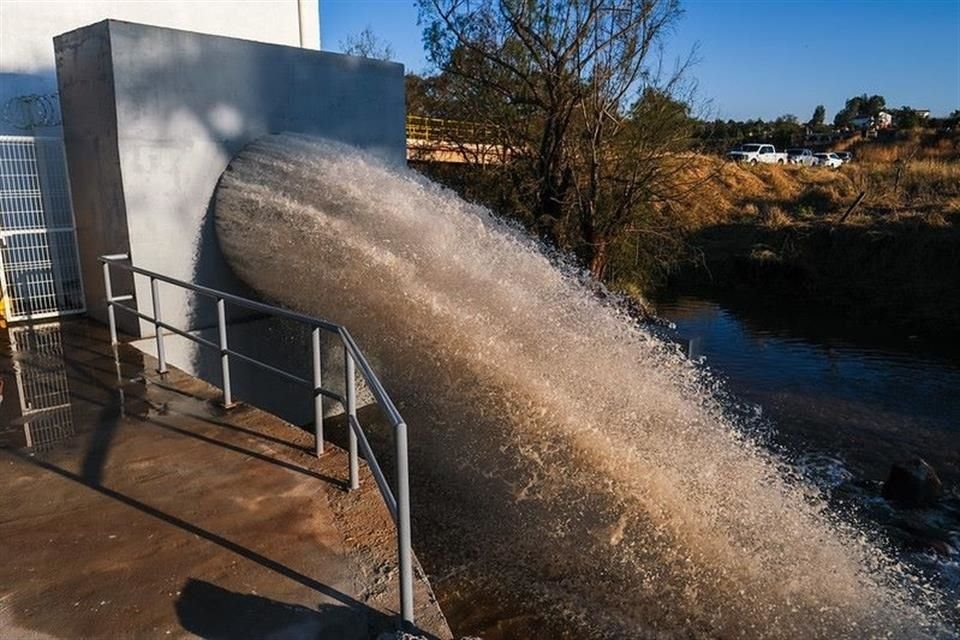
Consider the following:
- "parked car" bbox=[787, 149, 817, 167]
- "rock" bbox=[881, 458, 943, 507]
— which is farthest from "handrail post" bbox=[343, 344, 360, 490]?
"parked car" bbox=[787, 149, 817, 167]

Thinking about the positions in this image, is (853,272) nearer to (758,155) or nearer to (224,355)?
(758,155)

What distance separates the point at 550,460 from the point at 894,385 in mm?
10356

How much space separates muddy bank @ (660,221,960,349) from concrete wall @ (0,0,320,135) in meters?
13.4

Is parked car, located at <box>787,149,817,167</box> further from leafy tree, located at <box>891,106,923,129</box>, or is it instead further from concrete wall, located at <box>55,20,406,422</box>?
concrete wall, located at <box>55,20,406,422</box>

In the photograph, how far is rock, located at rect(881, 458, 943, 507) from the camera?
801cm

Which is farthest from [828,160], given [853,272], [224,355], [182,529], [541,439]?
[182,529]

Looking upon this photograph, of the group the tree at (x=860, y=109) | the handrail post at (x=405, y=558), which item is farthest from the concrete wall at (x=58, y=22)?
the tree at (x=860, y=109)

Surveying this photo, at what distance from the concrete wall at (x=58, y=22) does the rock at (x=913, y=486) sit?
12.5 meters

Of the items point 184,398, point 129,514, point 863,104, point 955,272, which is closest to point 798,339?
point 955,272

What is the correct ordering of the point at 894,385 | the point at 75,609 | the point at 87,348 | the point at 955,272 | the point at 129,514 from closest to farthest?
the point at 75,609
the point at 129,514
the point at 87,348
the point at 894,385
the point at 955,272

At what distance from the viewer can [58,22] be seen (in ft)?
39.0

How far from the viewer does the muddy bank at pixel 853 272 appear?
19.9 m

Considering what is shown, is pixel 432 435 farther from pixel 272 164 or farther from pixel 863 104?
pixel 863 104

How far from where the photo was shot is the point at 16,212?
27.5ft
